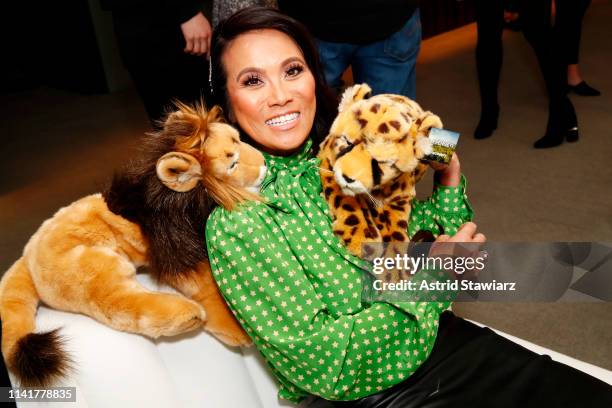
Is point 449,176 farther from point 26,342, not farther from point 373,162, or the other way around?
point 26,342

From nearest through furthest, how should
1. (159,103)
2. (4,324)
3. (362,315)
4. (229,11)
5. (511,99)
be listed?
(4,324)
(362,315)
(229,11)
(159,103)
(511,99)

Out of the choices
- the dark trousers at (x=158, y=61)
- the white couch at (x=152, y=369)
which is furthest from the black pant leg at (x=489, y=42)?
the white couch at (x=152, y=369)

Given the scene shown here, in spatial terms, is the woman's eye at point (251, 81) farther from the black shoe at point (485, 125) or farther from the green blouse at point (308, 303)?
the black shoe at point (485, 125)

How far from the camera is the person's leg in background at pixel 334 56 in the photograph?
2.15m

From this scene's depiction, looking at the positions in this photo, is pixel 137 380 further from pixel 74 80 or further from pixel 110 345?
pixel 74 80

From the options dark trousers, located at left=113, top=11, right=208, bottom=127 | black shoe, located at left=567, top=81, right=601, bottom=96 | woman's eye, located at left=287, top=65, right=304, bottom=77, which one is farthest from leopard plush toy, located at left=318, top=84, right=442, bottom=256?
black shoe, located at left=567, top=81, right=601, bottom=96

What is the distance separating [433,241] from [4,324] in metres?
0.82

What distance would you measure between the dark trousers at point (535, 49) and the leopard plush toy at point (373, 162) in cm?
219

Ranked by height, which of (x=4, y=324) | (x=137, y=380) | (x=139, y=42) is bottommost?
(x=137, y=380)

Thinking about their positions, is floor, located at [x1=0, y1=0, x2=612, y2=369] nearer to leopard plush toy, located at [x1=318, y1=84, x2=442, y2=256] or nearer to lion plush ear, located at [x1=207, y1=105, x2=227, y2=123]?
lion plush ear, located at [x1=207, y1=105, x2=227, y2=123]

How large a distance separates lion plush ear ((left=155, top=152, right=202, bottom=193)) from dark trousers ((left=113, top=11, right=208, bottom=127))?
2.62 ft

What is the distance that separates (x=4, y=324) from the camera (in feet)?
3.23

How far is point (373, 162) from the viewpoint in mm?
947

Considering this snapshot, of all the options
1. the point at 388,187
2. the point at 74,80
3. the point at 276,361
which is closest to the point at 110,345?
the point at 276,361
